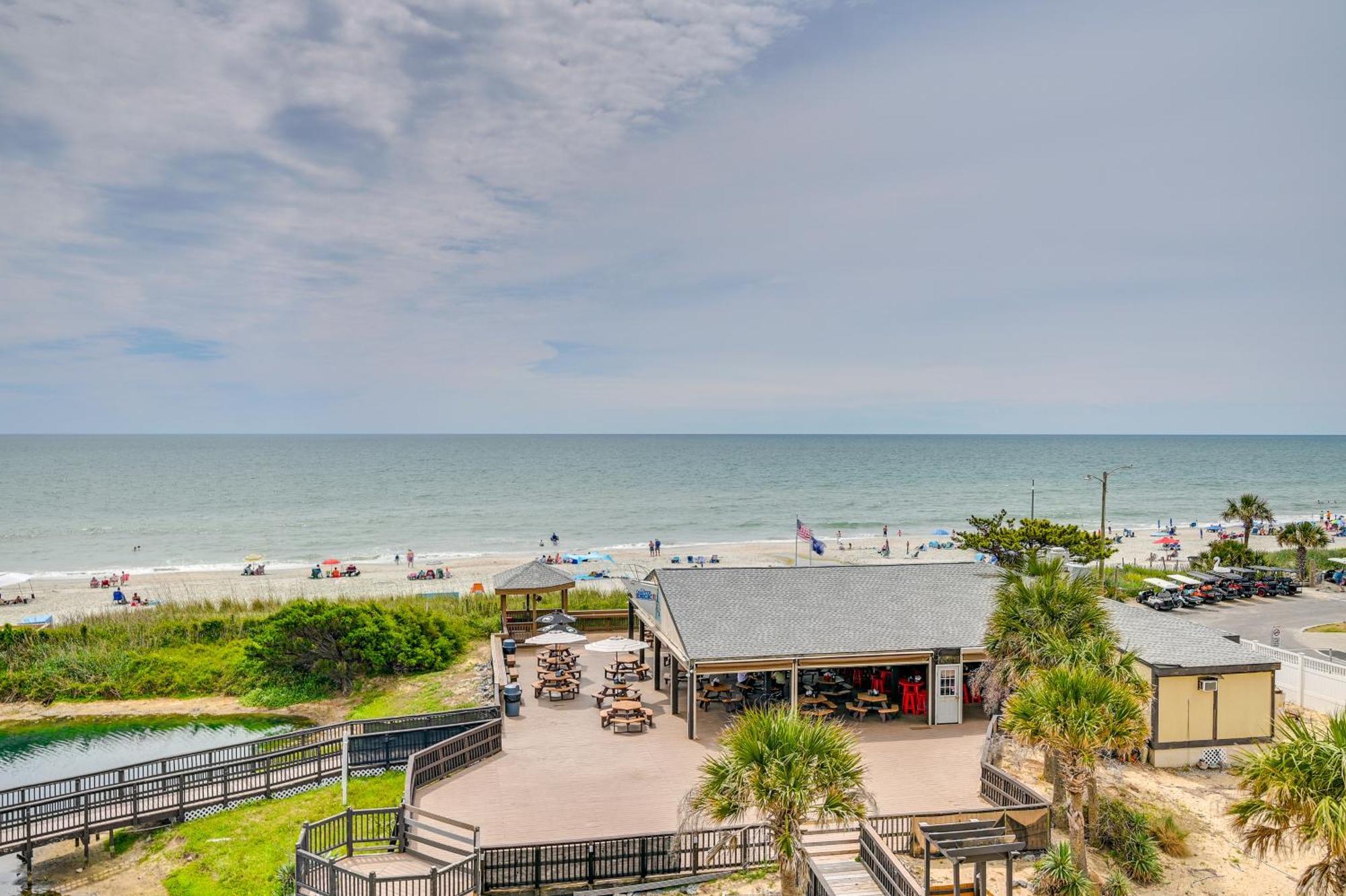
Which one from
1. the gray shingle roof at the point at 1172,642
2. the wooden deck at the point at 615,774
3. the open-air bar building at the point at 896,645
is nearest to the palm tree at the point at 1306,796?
the wooden deck at the point at 615,774

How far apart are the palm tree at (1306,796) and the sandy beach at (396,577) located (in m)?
36.2

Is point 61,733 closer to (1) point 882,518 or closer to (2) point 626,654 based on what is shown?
(2) point 626,654

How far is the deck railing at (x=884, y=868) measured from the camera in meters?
11.9

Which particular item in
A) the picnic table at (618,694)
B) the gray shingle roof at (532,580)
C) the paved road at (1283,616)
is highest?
the gray shingle roof at (532,580)

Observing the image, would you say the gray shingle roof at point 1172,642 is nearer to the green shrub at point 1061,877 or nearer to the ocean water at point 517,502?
the green shrub at point 1061,877

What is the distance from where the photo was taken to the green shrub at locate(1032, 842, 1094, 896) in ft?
42.0

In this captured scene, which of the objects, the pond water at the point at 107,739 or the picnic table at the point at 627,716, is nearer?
the picnic table at the point at 627,716

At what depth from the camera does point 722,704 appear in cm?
2253

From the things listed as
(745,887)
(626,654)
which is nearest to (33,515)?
(626,654)

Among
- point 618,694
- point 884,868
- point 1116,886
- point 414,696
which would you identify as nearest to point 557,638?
point 618,694

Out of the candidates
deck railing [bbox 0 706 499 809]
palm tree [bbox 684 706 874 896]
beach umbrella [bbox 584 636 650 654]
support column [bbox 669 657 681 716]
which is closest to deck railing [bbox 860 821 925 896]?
palm tree [bbox 684 706 874 896]

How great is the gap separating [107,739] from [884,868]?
23092 millimetres

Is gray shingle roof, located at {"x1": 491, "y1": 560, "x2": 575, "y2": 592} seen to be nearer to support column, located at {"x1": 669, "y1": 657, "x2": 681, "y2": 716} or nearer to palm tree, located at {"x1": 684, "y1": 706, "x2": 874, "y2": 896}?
support column, located at {"x1": 669, "y1": 657, "x2": 681, "y2": 716}

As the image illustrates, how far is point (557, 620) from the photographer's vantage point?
29250 mm
